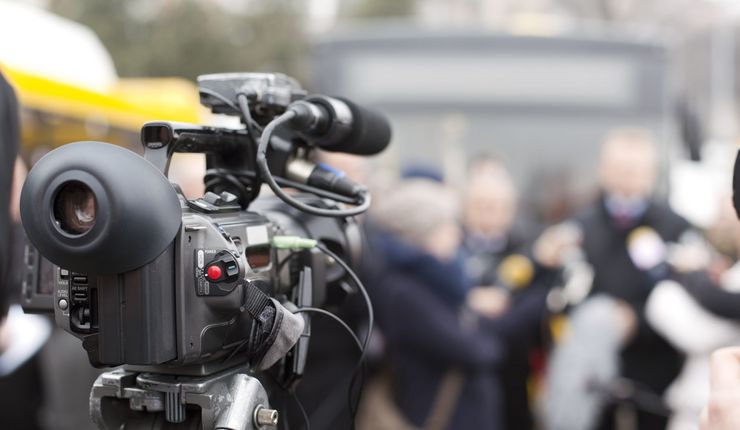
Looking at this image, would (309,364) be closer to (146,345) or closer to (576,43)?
(146,345)

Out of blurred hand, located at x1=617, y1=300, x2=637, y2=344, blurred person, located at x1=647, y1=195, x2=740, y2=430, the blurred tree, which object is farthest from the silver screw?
the blurred tree

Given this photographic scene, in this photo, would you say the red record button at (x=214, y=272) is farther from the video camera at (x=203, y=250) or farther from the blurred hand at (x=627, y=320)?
the blurred hand at (x=627, y=320)

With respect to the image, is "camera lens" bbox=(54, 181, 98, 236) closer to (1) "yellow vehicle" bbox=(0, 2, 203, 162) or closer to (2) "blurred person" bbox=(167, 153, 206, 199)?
(2) "blurred person" bbox=(167, 153, 206, 199)

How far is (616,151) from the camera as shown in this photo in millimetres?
Result: 4309

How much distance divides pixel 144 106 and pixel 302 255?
5.77 metres

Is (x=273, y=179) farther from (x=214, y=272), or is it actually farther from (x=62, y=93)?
(x=62, y=93)

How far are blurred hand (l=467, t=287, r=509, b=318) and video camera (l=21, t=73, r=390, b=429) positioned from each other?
242 cm

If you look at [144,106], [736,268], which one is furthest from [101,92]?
[736,268]

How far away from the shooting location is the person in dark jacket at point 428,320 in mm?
3521

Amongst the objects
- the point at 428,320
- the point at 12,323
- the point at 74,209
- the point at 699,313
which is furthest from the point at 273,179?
the point at 699,313

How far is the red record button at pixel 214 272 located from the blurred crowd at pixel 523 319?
157 centimetres

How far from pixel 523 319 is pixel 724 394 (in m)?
2.58

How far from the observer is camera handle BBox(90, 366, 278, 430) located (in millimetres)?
1432

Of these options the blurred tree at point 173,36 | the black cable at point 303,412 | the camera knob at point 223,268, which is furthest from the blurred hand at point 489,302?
the blurred tree at point 173,36
